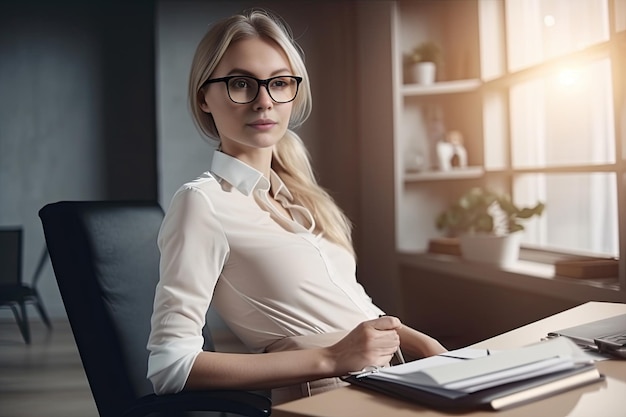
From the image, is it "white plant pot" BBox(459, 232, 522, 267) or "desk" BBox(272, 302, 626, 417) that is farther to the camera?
"white plant pot" BBox(459, 232, 522, 267)

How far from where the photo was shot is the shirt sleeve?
1.34 metres

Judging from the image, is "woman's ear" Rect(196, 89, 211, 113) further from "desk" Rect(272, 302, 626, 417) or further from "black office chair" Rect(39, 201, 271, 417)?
"desk" Rect(272, 302, 626, 417)

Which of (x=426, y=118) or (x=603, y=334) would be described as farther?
Answer: (x=426, y=118)

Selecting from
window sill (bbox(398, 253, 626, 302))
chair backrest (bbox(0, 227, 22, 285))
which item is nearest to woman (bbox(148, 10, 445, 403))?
window sill (bbox(398, 253, 626, 302))

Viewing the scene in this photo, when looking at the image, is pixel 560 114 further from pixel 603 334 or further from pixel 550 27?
pixel 603 334

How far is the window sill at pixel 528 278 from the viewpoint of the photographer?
2.81 metres

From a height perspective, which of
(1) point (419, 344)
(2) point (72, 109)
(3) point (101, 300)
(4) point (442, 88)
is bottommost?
(1) point (419, 344)

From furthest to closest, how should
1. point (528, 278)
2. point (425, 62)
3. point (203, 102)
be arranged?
1. point (425, 62)
2. point (528, 278)
3. point (203, 102)

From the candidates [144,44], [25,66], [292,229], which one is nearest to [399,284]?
[292,229]

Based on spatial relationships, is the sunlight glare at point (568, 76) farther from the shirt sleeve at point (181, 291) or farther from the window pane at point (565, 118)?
the shirt sleeve at point (181, 291)

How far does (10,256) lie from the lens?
6.52 meters

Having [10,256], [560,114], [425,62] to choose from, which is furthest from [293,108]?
[10,256]

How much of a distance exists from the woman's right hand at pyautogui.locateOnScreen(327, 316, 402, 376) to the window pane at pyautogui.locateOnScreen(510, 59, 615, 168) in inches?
87.0

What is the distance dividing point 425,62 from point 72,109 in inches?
149
